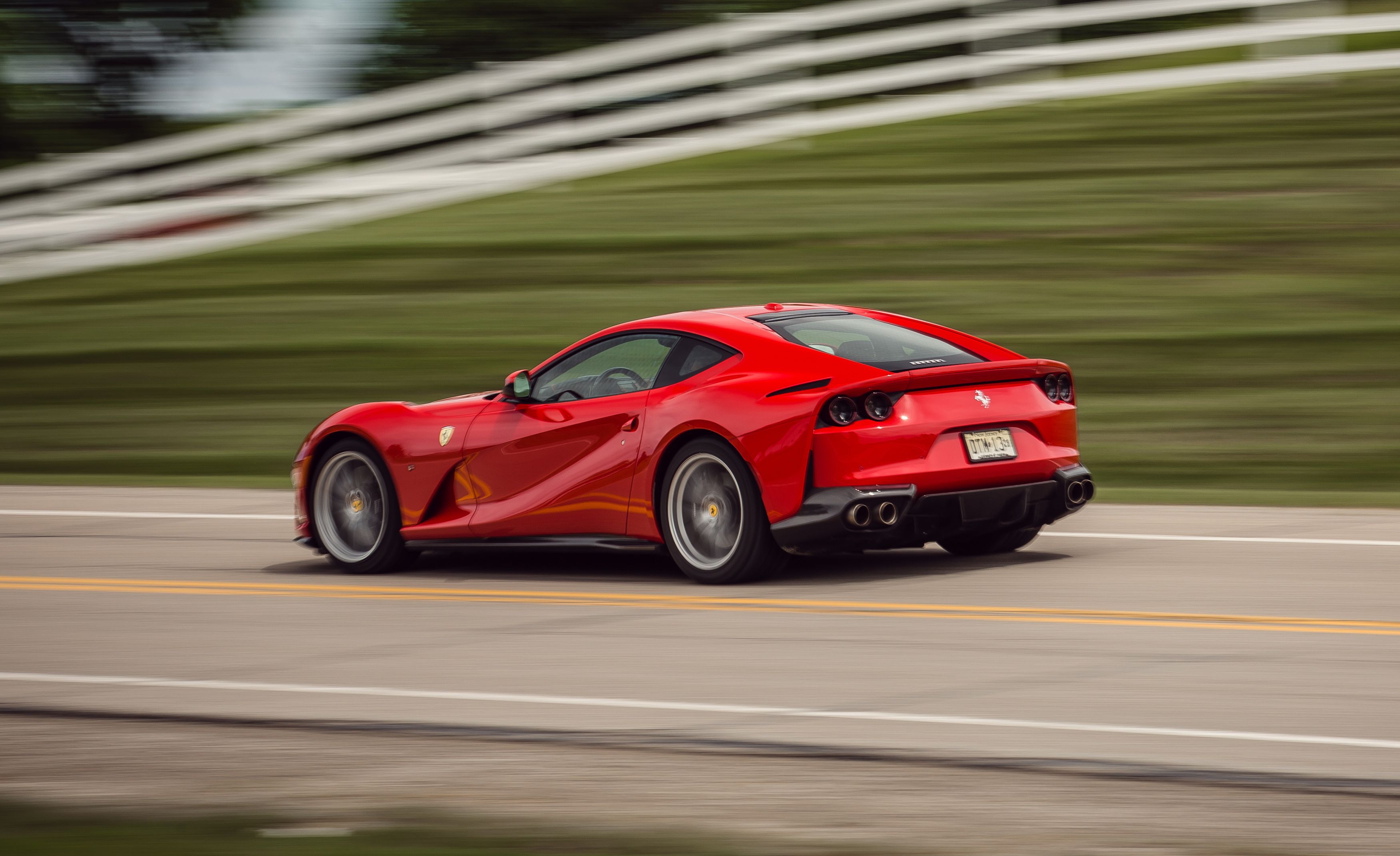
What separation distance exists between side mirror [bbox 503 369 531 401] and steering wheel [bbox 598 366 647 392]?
396mm

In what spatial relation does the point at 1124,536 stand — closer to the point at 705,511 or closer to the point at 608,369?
the point at 705,511

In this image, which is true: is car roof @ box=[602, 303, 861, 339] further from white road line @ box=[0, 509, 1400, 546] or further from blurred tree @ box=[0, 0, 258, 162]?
blurred tree @ box=[0, 0, 258, 162]

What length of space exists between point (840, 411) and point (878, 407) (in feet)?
0.57

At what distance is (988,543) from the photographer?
9906mm

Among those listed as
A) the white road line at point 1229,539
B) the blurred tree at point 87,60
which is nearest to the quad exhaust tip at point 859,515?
the white road line at point 1229,539

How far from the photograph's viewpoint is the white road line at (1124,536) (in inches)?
389

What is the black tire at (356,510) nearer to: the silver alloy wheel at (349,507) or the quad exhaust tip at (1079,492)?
the silver alloy wheel at (349,507)

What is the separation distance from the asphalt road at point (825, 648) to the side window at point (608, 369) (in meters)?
0.95

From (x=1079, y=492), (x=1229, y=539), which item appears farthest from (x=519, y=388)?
(x=1229, y=539)

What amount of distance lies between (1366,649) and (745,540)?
9.60 feet

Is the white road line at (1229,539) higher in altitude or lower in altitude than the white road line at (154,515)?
lower

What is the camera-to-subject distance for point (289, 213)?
23.9m

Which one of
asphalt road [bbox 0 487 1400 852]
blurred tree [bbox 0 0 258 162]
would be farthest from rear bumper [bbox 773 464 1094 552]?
blurred tree [bbox 0 0 258 162]

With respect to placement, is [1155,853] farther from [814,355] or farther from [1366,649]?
[814,355]
